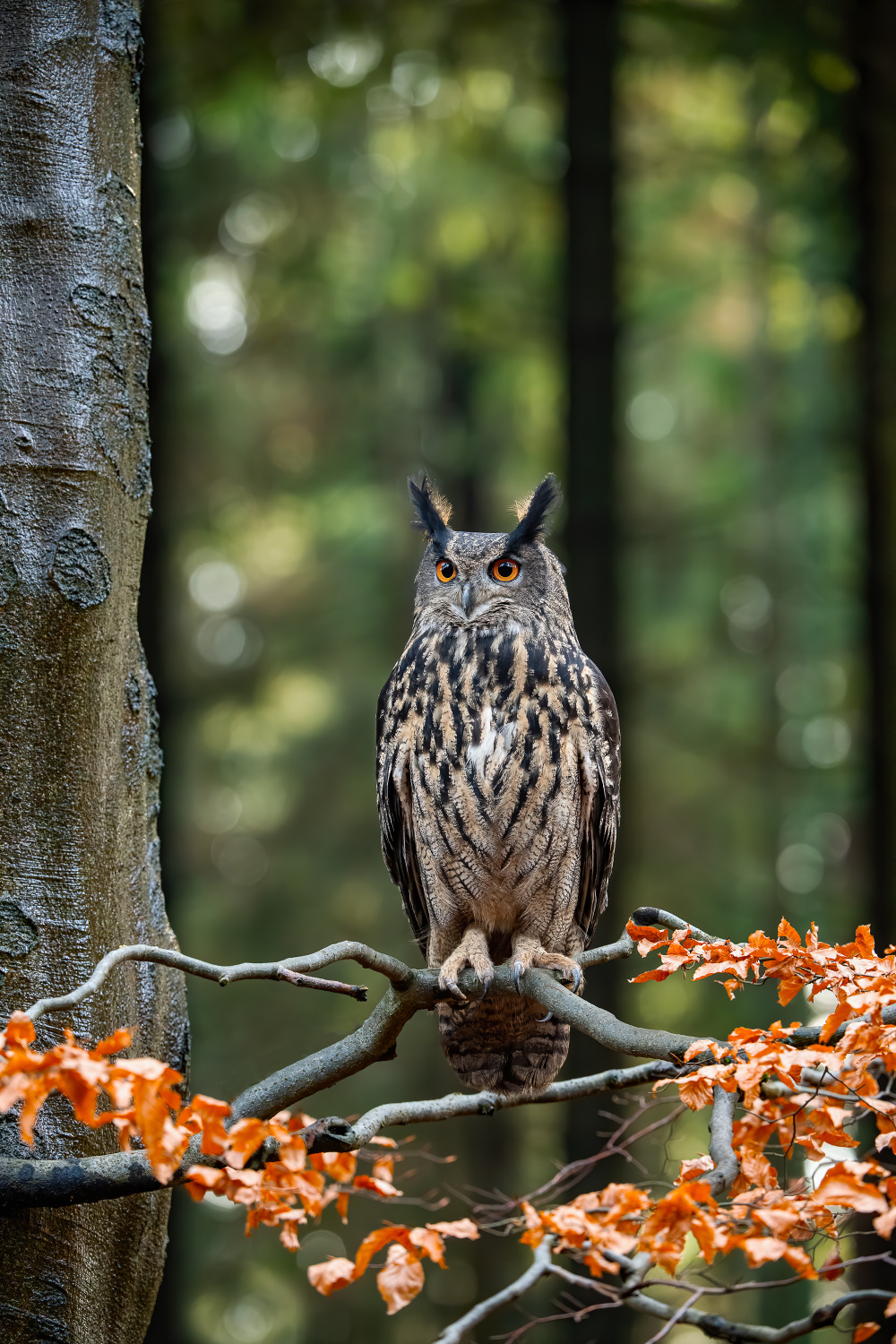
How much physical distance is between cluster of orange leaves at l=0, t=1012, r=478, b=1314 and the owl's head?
54.2 inches

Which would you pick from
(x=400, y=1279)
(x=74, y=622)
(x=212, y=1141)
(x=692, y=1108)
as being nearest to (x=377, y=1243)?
(x=400, y=1279)

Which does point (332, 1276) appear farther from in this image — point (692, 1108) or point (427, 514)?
point (427, 514)

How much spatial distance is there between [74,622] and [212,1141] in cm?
103

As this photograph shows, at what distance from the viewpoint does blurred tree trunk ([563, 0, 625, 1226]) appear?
5004 millimetres

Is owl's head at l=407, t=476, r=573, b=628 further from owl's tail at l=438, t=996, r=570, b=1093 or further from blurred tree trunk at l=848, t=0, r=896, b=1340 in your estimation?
blurred tree trunk at l=848, t=0, r=896, b=1340

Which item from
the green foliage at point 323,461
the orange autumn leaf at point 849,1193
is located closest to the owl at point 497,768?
the orange autumn leaf at point 849,1193

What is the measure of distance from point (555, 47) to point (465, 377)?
8.98 ft

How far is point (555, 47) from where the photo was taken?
5.84 meters

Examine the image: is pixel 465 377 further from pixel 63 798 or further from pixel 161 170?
pixel 63 798

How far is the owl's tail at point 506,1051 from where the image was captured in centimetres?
297

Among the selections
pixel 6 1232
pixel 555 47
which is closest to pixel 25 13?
pixel 6 1232

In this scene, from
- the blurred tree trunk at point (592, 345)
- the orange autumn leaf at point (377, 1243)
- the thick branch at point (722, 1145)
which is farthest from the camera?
the blurred tree trunk at point (592, 345)

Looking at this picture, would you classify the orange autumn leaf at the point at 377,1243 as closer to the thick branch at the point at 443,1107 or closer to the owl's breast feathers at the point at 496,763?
the thick branch at the point at 443,1107

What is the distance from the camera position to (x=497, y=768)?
2.77m
